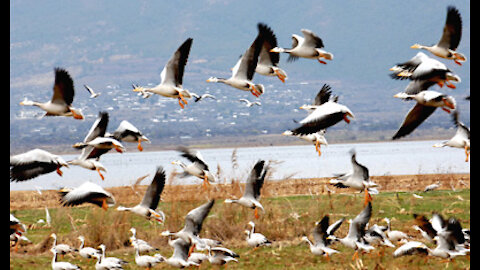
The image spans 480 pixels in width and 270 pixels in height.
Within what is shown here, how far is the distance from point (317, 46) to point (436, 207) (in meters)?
8.10

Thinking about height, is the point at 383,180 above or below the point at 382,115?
above

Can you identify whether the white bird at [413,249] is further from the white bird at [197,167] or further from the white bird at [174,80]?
the white bird at [174,80]

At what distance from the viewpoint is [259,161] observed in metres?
11.9

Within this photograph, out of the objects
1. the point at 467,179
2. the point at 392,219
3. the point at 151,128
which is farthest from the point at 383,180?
the point at 151,128

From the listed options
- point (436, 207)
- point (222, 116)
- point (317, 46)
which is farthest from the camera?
point (222, 116)

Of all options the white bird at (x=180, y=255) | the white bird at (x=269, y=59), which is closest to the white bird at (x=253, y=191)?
the white bird at (x=180, y=255)

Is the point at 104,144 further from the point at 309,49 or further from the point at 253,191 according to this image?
the point at 309,49

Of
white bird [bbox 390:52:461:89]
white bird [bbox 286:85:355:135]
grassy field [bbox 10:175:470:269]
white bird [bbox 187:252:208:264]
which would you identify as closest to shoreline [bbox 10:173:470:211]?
grassy field [bbox 10:175:470:269]

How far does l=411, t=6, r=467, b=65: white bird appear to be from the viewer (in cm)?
1019

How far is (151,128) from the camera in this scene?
6048 inches

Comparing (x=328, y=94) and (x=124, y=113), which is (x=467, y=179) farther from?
(x=124, y=113)

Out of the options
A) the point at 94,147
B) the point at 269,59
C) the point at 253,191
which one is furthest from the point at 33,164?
the point at 269,59

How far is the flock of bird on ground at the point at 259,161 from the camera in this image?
10.2m
